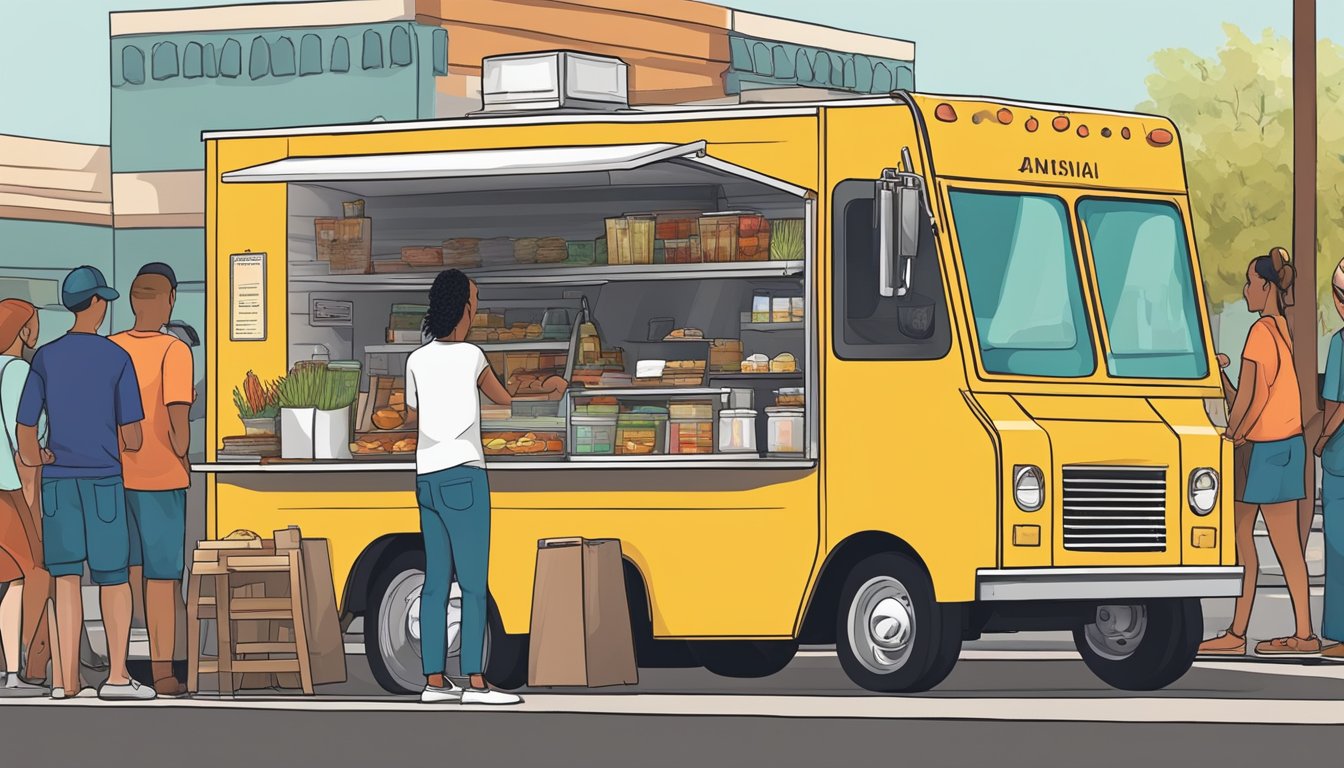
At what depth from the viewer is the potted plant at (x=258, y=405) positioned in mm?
13109

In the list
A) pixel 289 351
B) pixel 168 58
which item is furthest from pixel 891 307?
pixel 168 58

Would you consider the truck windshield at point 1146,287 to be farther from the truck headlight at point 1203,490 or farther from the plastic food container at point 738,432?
the plastic food container at point 738,432

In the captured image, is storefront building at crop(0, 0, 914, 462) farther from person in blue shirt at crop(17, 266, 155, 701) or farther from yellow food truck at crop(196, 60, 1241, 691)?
person in blue shirt at crop(17, 266, 155, 701)

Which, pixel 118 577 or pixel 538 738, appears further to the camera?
pixel 118 577

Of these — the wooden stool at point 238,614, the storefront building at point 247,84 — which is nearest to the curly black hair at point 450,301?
the wooden stool at point 238,614

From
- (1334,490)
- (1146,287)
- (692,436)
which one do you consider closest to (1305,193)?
(1334,490)

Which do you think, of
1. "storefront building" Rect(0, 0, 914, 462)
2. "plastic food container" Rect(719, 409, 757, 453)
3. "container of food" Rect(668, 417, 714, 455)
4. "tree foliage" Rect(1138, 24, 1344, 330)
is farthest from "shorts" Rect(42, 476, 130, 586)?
"tree foliage" Rect(1138, 24, 1344, 330)

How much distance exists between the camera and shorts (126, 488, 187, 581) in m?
12.0

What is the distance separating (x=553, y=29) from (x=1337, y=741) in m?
42.4

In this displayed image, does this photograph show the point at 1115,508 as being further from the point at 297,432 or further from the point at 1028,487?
the point at 297,432

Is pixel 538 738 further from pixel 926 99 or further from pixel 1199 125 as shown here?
pixel 1199 125

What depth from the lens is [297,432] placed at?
13.0 metres

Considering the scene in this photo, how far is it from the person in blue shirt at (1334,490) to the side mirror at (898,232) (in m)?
3.11

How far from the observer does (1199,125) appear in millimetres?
62406
